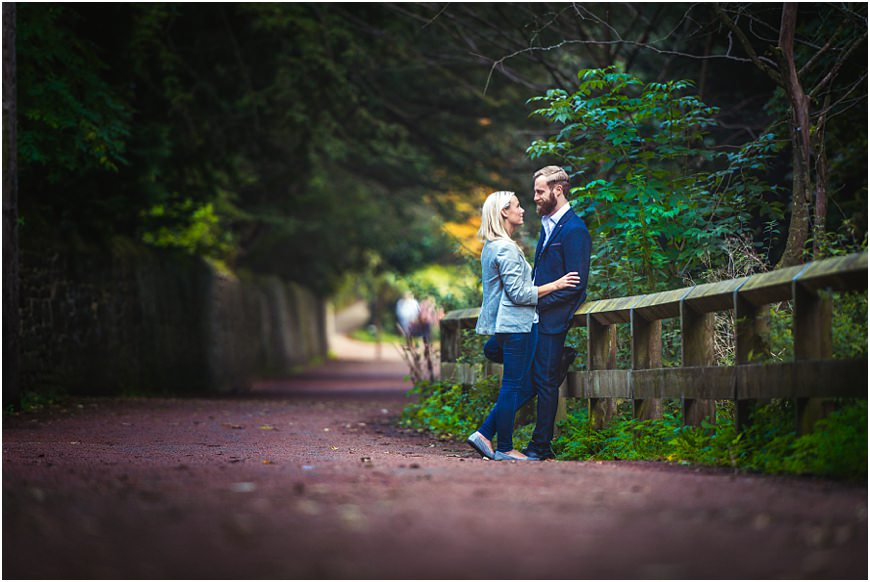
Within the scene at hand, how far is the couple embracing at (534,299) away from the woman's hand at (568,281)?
0.01 m

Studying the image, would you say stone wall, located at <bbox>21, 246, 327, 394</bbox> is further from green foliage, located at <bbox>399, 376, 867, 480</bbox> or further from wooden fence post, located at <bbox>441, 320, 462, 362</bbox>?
green foliage, located at <bbox>399, 376, 867, 480</bbox>

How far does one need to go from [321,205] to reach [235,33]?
10.4 metres

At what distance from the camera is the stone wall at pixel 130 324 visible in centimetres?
1523

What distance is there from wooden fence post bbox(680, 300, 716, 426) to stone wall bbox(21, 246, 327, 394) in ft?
32.1

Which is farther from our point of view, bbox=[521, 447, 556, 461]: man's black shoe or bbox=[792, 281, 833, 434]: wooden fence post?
bbox=[521, 447, 556, 461]: man's black shoe

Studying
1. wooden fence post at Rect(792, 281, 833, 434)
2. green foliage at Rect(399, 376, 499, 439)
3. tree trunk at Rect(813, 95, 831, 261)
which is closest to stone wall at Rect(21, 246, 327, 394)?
green foliage at Rect(399, 376, 499, 439)

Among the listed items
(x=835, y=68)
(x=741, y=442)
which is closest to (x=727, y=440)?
(x=741, y=442)

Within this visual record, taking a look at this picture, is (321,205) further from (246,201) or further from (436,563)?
(436,563)

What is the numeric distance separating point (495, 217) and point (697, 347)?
1.60 m

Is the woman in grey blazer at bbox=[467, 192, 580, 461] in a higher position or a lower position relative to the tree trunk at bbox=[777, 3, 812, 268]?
lower

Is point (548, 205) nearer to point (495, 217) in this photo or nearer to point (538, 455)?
point (495, 217)

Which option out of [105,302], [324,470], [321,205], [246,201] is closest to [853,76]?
[324,470]

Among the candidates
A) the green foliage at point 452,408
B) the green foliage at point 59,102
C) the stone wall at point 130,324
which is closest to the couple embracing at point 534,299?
the green foliage at point 452,408

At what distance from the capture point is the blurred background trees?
30.9 ft
